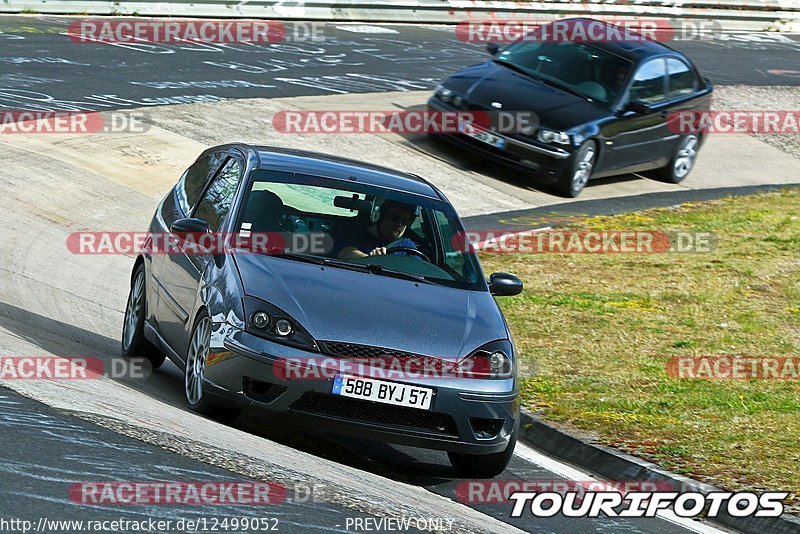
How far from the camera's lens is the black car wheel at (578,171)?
17406 millimetres

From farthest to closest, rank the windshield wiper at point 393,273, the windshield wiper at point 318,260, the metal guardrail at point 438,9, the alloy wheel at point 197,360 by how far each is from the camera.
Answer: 1. the metal guardrail at point 438,9
2. the windshield wiper at point 393,273
3. the windshield wiper at point 318,260
4. the alloy wheel at point 197,360

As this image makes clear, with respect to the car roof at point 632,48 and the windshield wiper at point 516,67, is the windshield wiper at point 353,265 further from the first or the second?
the car roof at point 632,48

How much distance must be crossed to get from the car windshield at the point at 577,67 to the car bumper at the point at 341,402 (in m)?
11.3

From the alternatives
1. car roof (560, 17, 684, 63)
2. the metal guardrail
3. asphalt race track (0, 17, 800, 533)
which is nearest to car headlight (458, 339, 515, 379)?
asphalt race track (0, 17, 800, 533)

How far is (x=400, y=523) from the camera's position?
596 cm

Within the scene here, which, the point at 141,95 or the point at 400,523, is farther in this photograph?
the point at 141,95

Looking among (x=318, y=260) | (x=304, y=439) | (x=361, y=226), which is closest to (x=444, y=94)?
(x=361, y=226)

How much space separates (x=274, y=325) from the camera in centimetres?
726

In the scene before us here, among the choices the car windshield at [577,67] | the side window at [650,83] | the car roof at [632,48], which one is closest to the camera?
the car windshield at [577,67]

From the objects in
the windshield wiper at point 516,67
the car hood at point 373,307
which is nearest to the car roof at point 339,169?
the car hood at point 373,307

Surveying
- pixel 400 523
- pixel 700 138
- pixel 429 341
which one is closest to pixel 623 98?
pixel 700 138

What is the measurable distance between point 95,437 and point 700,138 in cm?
1530

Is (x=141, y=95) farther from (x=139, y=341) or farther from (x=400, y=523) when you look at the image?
(x=400, y=523)

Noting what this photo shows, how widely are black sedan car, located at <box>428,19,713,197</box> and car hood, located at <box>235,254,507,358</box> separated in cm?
946
